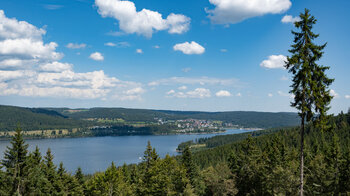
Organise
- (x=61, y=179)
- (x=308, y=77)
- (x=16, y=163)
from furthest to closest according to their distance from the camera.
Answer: (x=61, y=179), (x=16, y=163), (x=308, y=77)

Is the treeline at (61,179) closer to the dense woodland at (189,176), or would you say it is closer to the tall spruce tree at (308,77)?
the dense woodland at (189,176)

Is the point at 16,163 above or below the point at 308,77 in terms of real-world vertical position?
below

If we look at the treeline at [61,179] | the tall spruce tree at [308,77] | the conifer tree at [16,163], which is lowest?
the treeline at [61,179]

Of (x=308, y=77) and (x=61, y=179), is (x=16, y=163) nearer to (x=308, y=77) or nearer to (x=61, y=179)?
(x=61, y=179)

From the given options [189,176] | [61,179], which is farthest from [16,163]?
[189,176]

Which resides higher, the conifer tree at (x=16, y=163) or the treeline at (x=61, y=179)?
the conifer tree at (x=16, y=163)

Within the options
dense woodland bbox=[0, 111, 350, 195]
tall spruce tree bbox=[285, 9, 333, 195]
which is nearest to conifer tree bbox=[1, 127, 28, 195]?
dense woodland bbox=[0, 111, 350, 195]

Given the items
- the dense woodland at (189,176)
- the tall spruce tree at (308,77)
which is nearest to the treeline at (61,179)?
the dense woodland at (189,176)

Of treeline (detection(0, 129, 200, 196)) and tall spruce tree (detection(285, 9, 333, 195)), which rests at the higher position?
tall spruce tree (detection(285, 9, 333, 195))

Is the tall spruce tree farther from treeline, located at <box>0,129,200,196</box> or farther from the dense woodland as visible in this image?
treeline, located at <box>0,129,200,196</box>

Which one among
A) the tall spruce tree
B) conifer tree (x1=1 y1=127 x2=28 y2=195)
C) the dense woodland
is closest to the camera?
the tall spruce tree

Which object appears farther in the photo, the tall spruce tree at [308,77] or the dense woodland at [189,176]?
the dense woodland at [189,176]

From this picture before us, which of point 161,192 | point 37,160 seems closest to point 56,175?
point 37,160

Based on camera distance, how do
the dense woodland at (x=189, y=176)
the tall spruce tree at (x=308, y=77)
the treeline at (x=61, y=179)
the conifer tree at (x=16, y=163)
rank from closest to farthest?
the tall spruce tree at (x=308, y=77)
the dense woodland at (x=189, y=176)
the conifer tree at (x=16, y=163)
the treeline at (x=61, y=179)
